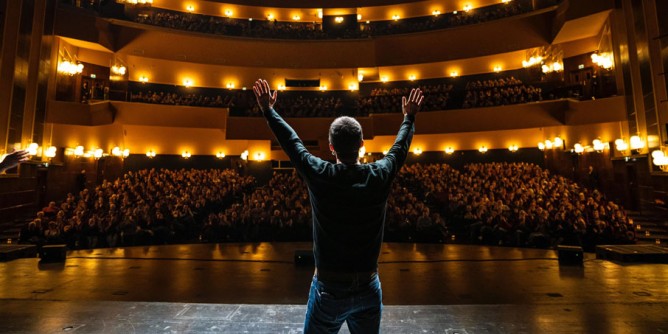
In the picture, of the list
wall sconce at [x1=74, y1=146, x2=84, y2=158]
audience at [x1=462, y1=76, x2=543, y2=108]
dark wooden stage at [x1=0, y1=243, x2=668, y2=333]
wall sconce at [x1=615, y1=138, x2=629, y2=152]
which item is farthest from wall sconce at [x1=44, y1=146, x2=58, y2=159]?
wall sconce at [x1=615, y1=138, x2=629, y2=152]

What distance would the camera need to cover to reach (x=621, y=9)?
11.3 meters

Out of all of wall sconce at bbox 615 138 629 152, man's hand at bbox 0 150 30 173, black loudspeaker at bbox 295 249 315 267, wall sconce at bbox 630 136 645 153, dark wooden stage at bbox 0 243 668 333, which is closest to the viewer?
man's hand at bbox 0 150 30 173

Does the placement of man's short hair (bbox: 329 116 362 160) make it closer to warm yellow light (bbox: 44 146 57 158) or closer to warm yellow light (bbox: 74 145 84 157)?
warm yellow light (bbox: 44 146 57 158)

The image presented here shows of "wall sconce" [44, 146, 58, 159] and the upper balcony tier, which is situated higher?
the upper balcony tier

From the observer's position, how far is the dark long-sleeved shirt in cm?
142

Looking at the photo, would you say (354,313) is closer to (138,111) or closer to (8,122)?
(8,122)

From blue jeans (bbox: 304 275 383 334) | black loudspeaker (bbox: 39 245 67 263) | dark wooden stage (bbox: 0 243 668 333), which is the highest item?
blue jeans (bbox: 304 275 383 334)

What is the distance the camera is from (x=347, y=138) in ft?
4.94

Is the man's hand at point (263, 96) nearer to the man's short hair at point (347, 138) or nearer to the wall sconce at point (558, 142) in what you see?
the man's short hair at point (347, 138)

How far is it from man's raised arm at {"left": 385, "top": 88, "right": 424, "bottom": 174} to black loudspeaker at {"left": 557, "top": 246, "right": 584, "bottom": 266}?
6.57m

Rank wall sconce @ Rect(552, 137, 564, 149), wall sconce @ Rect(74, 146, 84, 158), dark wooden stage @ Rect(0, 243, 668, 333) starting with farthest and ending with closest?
wall sconce @ Rect(552, 137, 564, 149)
wall sconce @ Rect(74, 146, 84, 158)
dark wooden stage @ Rect(0, 243, 668, 333)

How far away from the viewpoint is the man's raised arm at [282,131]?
1.53 m

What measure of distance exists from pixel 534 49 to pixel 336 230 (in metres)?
17.8

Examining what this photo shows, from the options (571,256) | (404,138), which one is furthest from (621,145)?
(404,138)
